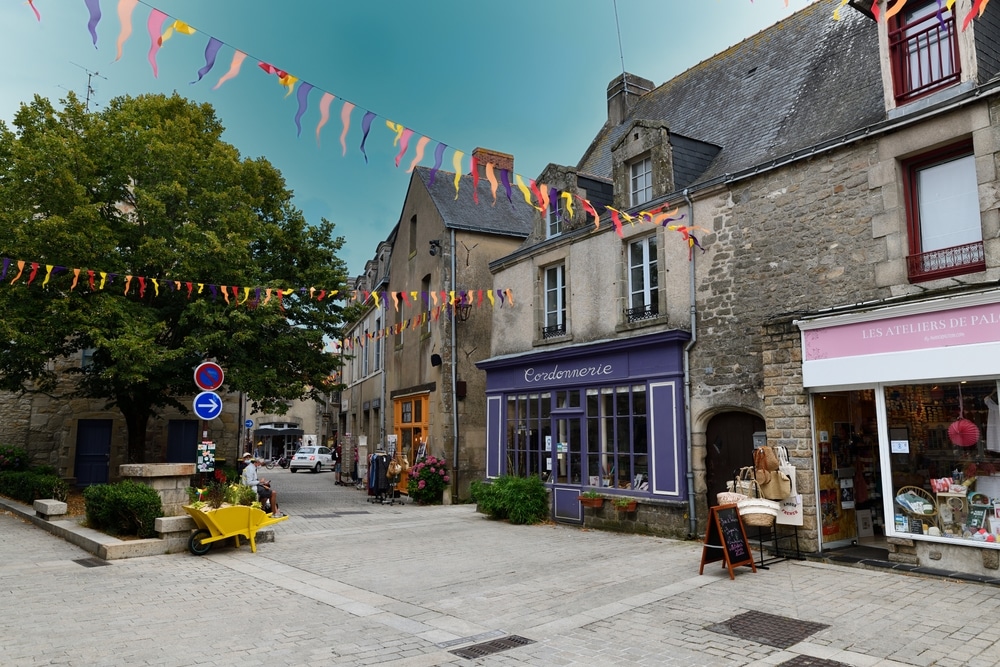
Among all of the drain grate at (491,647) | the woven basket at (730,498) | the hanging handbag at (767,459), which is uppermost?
the hanging handbag at (767,459)

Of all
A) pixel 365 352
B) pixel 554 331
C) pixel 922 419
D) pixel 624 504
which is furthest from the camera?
pixel 365 352

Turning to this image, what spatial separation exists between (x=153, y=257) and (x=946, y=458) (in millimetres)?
13842

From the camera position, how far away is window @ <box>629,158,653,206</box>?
1166cm

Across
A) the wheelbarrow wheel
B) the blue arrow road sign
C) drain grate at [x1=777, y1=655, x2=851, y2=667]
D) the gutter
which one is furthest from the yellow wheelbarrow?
drain grate at [x1=777, y1=655, x2=851, y2=667]

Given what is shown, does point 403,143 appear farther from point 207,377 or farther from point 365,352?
point 365,352

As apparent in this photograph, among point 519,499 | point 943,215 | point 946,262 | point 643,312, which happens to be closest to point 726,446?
point 643,312

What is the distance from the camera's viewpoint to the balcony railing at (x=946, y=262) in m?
7.23

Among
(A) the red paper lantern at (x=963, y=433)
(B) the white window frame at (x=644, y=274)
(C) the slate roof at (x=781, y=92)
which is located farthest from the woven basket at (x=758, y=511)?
(C) the slate roof at (x=781, y=92)

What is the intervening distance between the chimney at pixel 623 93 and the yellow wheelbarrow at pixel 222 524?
11.8 meters

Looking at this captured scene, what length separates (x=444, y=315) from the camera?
54.5 ft

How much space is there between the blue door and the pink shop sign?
18.1 m

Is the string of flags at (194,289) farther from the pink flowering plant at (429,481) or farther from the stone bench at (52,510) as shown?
the stone bench at (52,510)

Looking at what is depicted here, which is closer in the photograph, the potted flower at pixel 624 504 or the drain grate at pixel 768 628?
the drain grate at pixel 768 628

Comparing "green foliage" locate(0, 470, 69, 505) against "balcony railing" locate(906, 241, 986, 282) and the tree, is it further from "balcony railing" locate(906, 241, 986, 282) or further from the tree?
"balcony railing" locate(906, 241, 986, 282)
